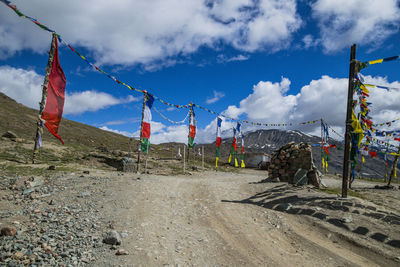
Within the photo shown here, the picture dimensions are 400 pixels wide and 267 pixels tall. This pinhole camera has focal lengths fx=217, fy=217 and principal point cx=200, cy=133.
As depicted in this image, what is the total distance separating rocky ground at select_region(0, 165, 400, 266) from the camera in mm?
4855

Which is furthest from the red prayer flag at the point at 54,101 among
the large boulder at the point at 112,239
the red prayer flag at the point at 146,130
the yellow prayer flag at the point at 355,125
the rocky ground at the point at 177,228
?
the yellow prayer flag at the point at 355,125

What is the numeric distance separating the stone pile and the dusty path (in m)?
5.57

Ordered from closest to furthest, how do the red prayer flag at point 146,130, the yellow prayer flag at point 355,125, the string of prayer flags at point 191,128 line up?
the yellow prayer flag at point 355,125 → the red prayer flag at point 146,130 → the string of prayer flags at point 191,128

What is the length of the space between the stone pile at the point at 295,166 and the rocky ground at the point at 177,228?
354 centimetres

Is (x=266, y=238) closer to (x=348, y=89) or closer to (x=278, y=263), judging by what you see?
(x=278, y=263)

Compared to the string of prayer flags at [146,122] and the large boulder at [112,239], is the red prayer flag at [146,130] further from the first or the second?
the large boulder at [112,239]

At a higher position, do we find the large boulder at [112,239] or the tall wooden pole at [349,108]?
the tall wooden pole at [349,108]

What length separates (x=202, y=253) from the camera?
17.7 ft

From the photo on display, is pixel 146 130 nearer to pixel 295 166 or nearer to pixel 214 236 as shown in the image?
pixel 295 166

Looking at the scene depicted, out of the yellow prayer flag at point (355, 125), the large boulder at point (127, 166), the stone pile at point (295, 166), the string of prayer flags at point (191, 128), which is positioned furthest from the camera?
the string of prayer flags at point (191, 128)

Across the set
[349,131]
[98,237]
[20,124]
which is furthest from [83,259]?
[20,124]

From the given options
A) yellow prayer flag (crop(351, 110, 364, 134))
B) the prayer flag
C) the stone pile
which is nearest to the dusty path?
yellow prayer flag (crop(351, 110, 364, 134))

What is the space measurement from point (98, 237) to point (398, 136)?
2618cm

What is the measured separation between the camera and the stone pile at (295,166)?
13695 mm
